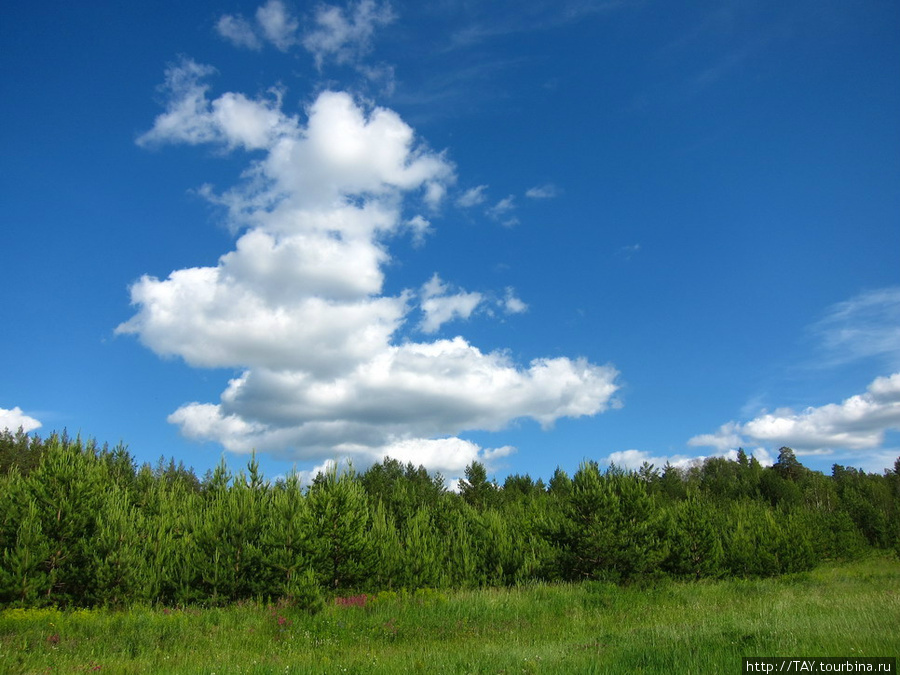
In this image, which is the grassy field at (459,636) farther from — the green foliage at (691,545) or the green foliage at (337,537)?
the green foliage at (691,545)

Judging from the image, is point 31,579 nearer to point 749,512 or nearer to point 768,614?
point 768,614

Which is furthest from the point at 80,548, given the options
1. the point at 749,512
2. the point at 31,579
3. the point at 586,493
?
the point at 749,512

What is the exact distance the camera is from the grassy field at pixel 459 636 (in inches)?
343

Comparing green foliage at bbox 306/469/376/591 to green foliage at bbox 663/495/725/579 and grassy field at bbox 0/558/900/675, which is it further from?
green foliage at bbox 663/495/725/579

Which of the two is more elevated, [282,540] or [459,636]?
[282,540]

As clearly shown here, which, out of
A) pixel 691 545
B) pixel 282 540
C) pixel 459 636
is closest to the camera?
pixel 459 636

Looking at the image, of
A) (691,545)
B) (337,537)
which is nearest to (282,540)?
(337,537)

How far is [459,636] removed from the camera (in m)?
13.1

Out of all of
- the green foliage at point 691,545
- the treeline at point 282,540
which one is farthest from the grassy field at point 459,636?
the green foliage at point 691,545

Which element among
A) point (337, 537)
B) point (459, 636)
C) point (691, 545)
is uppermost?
point (337, 537)

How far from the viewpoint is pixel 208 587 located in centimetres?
1855

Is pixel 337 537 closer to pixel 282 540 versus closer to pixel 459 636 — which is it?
pixel 282 540

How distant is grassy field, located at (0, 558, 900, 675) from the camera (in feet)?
28.6

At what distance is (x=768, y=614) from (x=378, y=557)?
42.8ft
